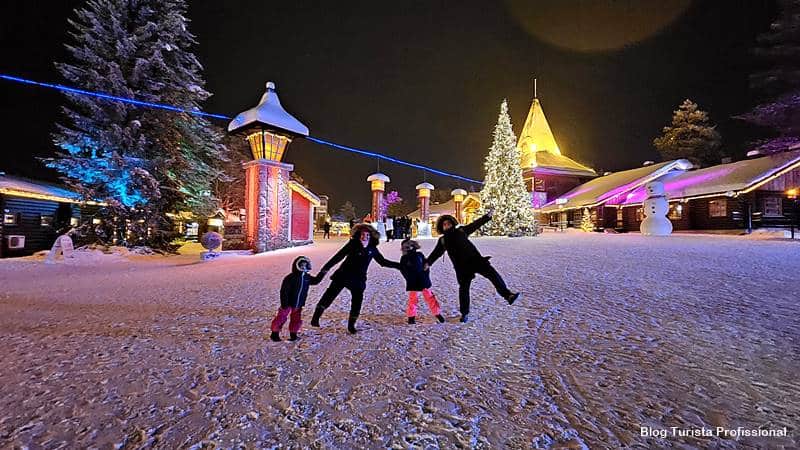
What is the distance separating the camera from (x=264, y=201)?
42.7 feet

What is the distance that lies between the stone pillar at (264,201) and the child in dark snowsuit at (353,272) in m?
9.81

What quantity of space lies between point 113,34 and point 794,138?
34954 millimetres

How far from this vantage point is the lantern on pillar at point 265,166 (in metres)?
12.8

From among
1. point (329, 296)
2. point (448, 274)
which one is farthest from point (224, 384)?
point (448, 274)

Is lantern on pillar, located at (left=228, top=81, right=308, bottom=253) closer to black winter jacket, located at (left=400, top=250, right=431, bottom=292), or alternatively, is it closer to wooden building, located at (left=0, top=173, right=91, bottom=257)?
wooden building, located at (left=0, top=173, right=91, bottom=257)

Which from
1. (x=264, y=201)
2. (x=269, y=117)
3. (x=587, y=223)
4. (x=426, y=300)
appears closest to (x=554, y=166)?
(x=587, y=223)

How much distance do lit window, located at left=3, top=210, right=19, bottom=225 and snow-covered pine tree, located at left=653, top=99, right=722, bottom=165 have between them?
49.4 m

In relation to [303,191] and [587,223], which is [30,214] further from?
[587,223]

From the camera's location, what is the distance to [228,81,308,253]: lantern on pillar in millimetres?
12789

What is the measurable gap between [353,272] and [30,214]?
20821 mm

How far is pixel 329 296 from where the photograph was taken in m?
4.12

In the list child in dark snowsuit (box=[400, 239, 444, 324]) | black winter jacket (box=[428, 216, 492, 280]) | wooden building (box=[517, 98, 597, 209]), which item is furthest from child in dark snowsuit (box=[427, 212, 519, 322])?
wooden building (box=[517, 98, 597, 209])

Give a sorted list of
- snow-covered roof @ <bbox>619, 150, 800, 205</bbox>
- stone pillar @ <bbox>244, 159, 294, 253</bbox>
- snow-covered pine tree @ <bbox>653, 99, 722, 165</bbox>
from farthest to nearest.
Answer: snow-covered pine tree @ <bbox>653, 99, 722, 165</bbox>, snow-covered roof @ <bbox>619, 150, 800, 205</bbox>, stone pillar @ <bbox>244, 159, 294, 253</bbox>

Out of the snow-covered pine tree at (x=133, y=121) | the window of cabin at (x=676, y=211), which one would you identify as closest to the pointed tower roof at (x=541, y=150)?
the window of cabin at (x=676, y=211)
